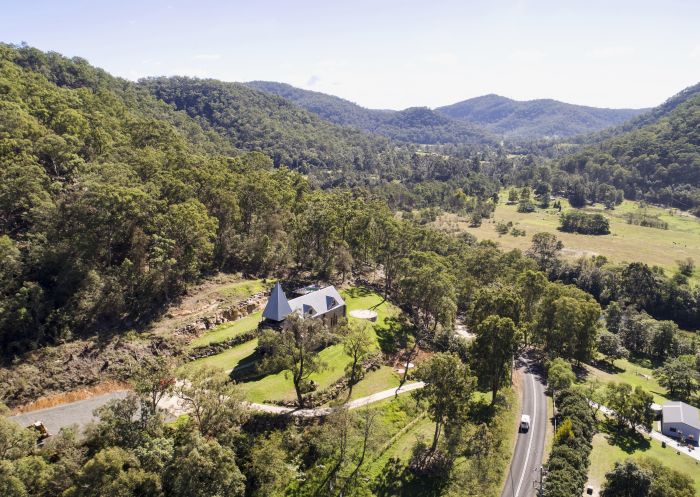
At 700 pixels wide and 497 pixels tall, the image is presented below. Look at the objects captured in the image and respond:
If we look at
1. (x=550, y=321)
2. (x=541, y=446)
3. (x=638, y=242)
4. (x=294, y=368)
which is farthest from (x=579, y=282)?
(x=294, y=368)

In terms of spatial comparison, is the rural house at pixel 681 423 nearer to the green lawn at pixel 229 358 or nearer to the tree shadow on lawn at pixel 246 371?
the tree shadow on lawn at pixel 246 371

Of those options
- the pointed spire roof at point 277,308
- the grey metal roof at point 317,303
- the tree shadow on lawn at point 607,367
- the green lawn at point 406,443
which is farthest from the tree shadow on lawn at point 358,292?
the tree shadow on lawn at point 607,367

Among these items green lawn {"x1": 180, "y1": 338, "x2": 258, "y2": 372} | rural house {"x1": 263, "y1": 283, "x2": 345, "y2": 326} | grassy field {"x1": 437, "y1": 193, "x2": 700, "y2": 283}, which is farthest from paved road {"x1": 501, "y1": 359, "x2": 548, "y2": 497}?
grassy field {"x1": 437, "y1": 193, "x2": 700, "y2": 283}

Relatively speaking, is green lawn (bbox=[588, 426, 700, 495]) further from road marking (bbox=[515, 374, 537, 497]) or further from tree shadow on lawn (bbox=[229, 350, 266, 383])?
tree shadow on lawn (bbox=[229, 350, 266, 383])

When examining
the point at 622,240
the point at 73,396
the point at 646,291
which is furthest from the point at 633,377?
the point at 622,240

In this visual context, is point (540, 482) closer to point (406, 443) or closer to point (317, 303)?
point (406, 443)

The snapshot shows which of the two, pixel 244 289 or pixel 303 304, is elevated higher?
pixel 303 304

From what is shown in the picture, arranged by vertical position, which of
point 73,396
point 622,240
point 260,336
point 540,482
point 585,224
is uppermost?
point 260,336
